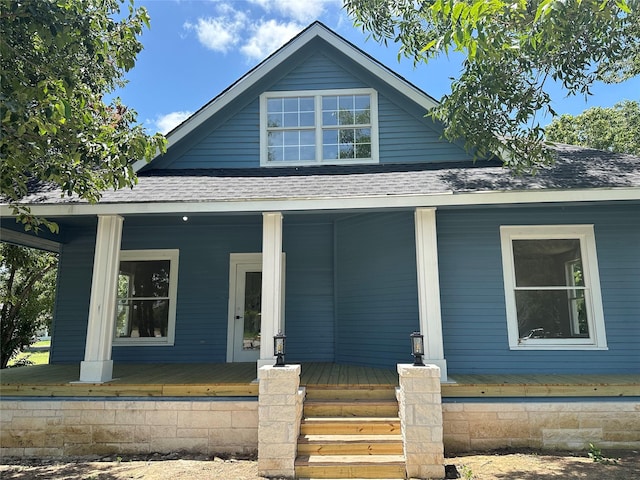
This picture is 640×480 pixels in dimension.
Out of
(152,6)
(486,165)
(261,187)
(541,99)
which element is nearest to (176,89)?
(152,6)

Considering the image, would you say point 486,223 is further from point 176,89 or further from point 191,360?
point 176,89

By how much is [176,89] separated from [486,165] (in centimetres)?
887

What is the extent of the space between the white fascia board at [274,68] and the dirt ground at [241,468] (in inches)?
204

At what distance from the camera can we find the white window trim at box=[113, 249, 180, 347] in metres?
7.93

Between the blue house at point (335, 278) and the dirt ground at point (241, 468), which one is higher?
the blue house at point (335, 278)

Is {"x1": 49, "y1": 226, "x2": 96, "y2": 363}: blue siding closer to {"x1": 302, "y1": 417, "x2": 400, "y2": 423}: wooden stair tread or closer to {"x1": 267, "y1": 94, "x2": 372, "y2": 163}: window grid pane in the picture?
{"x1": 267, "y1": 94, "x2": 372, "y2": 163}: window grid pane

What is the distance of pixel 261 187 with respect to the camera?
21.9ft

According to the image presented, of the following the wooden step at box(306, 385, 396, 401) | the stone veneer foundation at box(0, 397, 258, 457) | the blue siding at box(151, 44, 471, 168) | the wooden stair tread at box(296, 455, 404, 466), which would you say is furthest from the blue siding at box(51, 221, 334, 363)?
the wooden stair tread at box(296, 455, 404, 466)

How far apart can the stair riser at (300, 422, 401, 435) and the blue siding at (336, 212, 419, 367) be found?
1.66 m

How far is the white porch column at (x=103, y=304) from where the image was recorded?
18.6 feet

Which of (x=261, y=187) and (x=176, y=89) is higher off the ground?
(x=176, y=89)

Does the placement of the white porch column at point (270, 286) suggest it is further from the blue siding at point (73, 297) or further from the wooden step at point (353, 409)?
the blue siding at point (73, 297)

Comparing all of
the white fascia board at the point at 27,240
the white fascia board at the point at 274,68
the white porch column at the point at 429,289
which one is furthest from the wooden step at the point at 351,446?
the white fascia board at the point at 27,240

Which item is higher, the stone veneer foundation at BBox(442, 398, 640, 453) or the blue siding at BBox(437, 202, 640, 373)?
the blue siding at BBox(437, 202, 640, 373)
